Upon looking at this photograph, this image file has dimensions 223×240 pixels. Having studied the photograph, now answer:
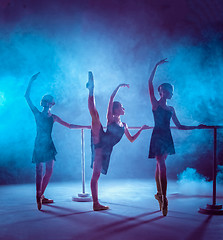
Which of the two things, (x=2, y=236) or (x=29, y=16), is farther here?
(x=29, y=16)

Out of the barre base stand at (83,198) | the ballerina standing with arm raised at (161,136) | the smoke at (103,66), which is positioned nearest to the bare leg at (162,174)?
the ballerina standing with arm raised at (161,136)

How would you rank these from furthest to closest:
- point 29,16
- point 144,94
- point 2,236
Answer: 1. point 144,94
2. point 29,16
3. point 2,236

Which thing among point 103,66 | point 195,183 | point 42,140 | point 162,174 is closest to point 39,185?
point 42,140

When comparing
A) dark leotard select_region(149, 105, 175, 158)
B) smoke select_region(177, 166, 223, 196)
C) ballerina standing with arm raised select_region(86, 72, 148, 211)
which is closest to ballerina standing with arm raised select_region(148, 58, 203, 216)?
dark leotard select_region(149, 105, 175, 158)

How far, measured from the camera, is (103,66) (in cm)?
573

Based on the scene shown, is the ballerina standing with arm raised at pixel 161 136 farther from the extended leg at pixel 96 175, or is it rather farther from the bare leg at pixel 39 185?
the bare leg at pixel 39 185

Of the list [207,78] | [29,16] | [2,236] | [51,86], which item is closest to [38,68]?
[51,86]

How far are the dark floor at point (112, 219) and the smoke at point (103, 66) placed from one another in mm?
1844

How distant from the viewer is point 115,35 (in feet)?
18.3

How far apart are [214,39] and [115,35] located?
1770 mm

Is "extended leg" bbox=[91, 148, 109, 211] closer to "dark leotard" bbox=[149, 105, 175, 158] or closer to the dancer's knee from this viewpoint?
the dancer's knee

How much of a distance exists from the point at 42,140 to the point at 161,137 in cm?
116

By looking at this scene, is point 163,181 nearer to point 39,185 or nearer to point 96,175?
point 96,175

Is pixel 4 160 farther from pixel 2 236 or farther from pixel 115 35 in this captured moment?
pixel 2 236
